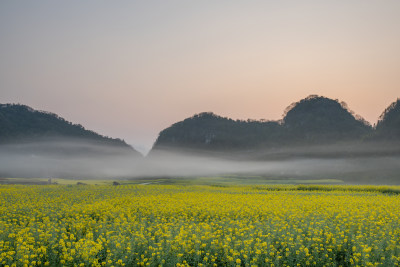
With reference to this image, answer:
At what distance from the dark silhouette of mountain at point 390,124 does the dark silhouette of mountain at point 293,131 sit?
1088 inches

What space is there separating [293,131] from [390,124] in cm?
5671

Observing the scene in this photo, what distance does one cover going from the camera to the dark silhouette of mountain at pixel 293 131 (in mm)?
161500

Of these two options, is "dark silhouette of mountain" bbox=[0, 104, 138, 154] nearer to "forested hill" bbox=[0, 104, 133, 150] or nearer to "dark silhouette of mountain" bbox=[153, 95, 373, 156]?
"forested hill" bbox=[0, 104, 133, 150]

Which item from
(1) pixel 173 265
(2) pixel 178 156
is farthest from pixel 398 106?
(1) pixel 173 265

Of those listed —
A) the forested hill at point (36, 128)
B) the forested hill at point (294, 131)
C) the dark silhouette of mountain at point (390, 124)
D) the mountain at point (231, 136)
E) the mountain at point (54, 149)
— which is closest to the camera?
the dark silhouette of mountain at point (390, 124)

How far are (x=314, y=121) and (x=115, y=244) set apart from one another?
172 m

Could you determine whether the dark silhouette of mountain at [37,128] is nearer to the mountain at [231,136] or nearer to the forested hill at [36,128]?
the forested hill at [36,128]

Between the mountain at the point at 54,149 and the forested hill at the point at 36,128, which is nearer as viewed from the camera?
the mountain at the point at 54,149

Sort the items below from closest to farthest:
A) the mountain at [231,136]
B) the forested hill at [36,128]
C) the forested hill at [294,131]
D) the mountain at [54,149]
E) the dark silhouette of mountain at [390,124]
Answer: the dark silhouette of mountain at [390,124] < the mountain at [54,149] < the forested hill at [36,128] < the forested hill at [294,131] < the mountain at [231,136]

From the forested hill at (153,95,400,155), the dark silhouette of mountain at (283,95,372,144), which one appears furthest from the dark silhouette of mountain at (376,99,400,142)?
the dark silhouette of mountain at (283,95,372,144)

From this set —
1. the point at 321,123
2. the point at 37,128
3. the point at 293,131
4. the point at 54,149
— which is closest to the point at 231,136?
the point at 293,131

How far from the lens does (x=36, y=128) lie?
550ft

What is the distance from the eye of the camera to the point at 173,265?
8703mm

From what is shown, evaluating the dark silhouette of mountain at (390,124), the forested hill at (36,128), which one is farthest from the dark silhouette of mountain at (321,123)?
the forested hill at (36,128)
